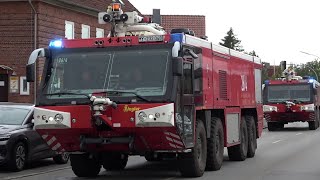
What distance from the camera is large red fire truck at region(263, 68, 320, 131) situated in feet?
101

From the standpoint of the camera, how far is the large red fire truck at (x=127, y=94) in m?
10.1

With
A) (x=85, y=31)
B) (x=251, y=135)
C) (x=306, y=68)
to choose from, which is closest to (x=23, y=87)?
(x=85, y=31)

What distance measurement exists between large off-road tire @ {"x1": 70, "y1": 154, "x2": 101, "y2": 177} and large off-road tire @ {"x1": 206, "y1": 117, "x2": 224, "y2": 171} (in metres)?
2.38

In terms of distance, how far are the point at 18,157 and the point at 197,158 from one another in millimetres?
4122

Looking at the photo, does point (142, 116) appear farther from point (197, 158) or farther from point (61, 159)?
point (61, 159)

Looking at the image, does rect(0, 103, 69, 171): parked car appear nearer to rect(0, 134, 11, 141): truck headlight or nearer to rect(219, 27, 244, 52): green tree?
rect(0, 134, 11, 141): truck headlight

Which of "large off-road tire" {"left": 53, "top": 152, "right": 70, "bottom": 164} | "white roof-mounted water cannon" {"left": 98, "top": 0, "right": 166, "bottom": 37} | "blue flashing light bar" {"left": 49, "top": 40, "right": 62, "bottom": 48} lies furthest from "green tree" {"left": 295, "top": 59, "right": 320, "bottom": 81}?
"blue flashing light bar" {"left": 49, "top": 40, "right": 62, "bottom": 48}

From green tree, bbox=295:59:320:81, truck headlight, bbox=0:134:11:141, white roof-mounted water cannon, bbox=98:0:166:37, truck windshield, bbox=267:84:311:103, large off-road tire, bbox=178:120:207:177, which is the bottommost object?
large off-road tire, bbox=178:120:207:177

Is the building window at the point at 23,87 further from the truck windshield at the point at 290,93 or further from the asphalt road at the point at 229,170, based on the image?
the asphalt road at the point at 229,170

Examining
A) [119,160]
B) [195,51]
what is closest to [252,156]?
[119,160]

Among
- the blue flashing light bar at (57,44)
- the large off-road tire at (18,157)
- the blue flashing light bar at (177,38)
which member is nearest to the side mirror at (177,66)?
the blue flashing light bar at (177,38)

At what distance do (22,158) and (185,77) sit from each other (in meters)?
4.61

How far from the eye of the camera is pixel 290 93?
31.3 metres

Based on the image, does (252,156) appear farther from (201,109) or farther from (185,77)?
(185,77)
